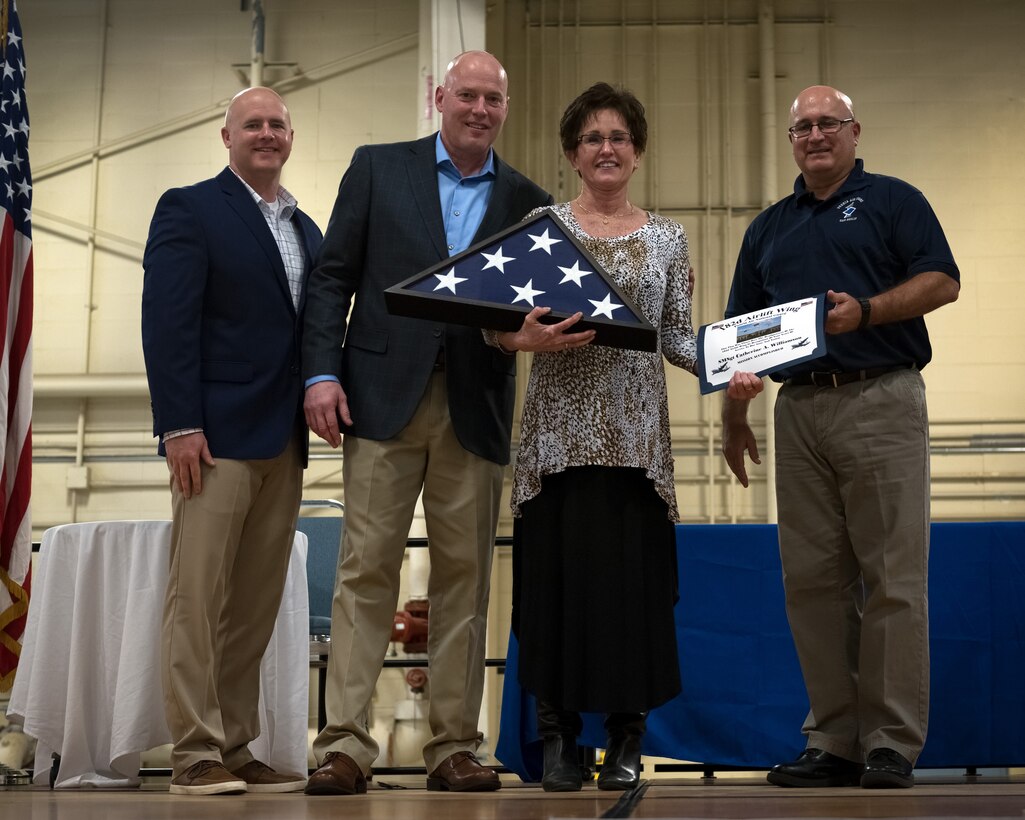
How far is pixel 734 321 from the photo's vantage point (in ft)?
8.55

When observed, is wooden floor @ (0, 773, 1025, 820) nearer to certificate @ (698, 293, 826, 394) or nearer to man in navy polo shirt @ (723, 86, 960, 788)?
man in navy polo shirt @ (723, 86, 960, 788)

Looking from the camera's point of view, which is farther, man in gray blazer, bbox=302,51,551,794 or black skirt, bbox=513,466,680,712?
man in gray blazer, bbox=302,51,551,794

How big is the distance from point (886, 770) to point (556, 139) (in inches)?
268

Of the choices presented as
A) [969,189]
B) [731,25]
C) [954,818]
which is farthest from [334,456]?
[954,818]

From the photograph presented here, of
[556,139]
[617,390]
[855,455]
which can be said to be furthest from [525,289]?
[556,139]

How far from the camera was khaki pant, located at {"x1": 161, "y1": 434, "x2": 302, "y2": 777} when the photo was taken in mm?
2635

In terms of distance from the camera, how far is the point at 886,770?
8.15ft

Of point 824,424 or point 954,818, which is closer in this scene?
point 954,818

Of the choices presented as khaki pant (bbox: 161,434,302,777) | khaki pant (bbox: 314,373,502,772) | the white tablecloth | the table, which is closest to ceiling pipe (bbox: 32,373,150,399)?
the white tablecloth

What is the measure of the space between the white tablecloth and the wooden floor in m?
0.71

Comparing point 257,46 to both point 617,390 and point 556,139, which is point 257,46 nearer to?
point 556,139

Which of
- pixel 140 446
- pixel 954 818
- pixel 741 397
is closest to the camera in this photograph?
pixel 954 818

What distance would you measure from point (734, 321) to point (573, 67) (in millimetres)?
6631

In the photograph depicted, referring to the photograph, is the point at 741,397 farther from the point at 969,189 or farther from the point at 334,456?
the point at 969,189
